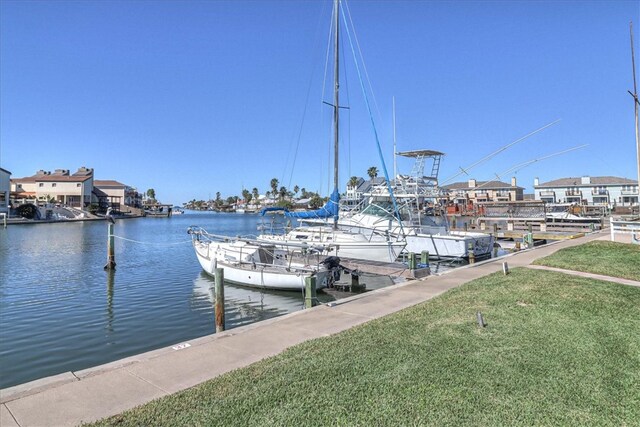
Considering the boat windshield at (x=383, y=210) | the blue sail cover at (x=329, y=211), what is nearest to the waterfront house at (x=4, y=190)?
the blue sail cover at (x=329, y=211)

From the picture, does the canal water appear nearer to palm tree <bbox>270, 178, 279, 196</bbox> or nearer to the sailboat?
the sailboat

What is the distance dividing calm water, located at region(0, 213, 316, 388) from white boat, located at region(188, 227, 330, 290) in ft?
1.70

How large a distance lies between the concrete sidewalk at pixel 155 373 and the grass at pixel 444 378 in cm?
51

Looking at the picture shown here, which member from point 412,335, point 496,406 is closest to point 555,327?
point 412,335

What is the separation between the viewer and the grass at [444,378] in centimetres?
454

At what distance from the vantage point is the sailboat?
2242 cm

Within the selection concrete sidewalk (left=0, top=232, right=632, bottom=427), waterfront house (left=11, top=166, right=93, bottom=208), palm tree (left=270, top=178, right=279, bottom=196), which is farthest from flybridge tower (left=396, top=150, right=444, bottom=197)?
palm tree (left=270, top=178, right=279, bottom=196)

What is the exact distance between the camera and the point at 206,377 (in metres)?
6.05

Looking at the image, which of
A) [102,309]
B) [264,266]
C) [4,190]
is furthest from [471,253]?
[4,190]

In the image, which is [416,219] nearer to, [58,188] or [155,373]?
[155,373]

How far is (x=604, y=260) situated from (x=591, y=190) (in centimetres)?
10613

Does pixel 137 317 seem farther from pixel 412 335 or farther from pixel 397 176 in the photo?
pixel 397 176

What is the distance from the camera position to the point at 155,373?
6227mm

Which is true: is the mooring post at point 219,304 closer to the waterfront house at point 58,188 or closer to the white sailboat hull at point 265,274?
the white sailboat hull at point 265,274
